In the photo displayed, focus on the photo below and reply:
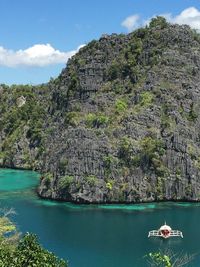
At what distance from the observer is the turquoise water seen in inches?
2069

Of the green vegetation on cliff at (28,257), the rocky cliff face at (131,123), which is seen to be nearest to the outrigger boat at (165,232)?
the rocky cliff face at (131,123)

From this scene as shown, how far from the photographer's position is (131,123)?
8594 centimetres

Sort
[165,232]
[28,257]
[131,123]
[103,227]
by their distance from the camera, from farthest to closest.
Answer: [131,123] < [103,227] < [165,232] < [28,257]

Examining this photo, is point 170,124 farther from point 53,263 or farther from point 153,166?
point 53,263

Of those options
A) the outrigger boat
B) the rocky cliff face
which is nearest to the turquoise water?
the outrigger boat

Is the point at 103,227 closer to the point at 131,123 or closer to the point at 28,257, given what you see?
the point at 131,123

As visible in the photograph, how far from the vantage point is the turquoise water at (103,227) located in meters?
52.6

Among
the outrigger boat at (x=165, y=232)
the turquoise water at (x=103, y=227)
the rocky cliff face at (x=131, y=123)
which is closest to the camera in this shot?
the turquoise water at (x=103, y=227)

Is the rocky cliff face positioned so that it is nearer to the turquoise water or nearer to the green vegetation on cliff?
the turquoise water

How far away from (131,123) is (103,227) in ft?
85.8

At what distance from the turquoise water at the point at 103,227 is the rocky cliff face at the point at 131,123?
3601 millimetres

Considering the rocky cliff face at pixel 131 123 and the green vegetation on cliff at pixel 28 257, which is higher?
the rocky cliff face at pixel 131 123

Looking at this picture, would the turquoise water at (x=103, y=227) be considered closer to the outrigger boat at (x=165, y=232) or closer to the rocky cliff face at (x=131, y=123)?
the outrigger boat at (x=165, y=232)

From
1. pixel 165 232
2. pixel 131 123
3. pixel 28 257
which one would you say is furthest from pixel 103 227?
pixel 28 257
